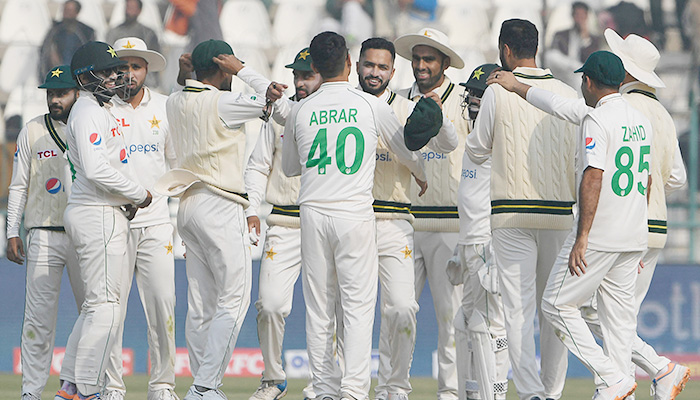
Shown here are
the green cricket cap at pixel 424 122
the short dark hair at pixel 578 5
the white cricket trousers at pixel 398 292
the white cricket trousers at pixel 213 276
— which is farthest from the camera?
the short dark hair at pixel 578 5

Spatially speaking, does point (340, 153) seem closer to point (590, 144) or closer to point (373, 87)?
point (373, 87)

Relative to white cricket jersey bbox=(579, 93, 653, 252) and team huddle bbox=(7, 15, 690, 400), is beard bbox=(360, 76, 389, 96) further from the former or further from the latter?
white cricket jersey bbox=(579, 93, 653, 252)

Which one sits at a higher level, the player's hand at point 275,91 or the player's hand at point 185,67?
the player's hand at point 185,67

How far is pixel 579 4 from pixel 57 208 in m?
7.48

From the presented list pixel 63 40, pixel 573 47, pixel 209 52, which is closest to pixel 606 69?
pixel 209 52

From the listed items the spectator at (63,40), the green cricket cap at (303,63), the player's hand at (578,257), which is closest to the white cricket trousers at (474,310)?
the player's hand at (578,257)

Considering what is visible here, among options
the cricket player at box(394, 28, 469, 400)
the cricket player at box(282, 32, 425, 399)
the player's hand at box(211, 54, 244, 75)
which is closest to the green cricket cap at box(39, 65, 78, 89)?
the player's hand at box(211, 54, 244, 75)

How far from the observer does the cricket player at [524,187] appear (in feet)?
20.5

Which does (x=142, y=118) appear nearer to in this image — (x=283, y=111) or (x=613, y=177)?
(x=283, y=111)

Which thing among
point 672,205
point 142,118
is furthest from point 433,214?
point 672,205

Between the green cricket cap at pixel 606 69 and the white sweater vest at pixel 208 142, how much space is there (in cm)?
221

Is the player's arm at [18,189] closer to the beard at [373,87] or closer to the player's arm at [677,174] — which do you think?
the beard at [373,87]

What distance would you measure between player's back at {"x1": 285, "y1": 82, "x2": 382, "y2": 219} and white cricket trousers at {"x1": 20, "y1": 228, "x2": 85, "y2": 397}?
5.93 ft

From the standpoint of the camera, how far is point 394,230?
6.62 metres
